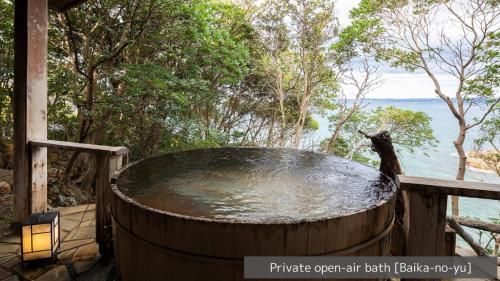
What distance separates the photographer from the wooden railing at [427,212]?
4.70 feet

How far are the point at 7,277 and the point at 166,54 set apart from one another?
440 cm

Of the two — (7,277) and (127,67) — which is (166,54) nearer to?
(127,67)

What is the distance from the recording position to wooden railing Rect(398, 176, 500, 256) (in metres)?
1.43

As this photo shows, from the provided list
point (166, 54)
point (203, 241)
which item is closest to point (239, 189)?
point (203, 241)

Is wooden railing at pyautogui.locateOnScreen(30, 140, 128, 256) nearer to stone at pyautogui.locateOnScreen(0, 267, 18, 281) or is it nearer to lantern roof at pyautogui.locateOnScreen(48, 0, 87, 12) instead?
stone at pyautogui.locateOnScreen(0, 267, 18, 281)

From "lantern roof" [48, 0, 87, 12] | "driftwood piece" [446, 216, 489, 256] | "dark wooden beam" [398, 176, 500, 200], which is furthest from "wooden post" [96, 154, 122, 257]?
"driftwood piece" [446, 216, 489, 256]

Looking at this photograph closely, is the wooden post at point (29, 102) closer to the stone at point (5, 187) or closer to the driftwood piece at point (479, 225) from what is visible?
the stone at point (5, 187)

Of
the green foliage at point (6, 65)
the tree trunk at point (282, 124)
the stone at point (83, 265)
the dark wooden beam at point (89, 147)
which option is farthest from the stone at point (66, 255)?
the tree trunk at point (282, 124)

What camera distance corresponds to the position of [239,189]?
207cm

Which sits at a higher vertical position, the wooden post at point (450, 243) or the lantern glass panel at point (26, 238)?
the wooden post at point (450, 243)

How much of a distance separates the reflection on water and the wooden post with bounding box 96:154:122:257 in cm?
17

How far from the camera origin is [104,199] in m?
2.58

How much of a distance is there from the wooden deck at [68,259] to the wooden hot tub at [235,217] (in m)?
0.64


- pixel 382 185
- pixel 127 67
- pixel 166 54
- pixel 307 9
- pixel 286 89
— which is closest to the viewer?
pixel 382 185
